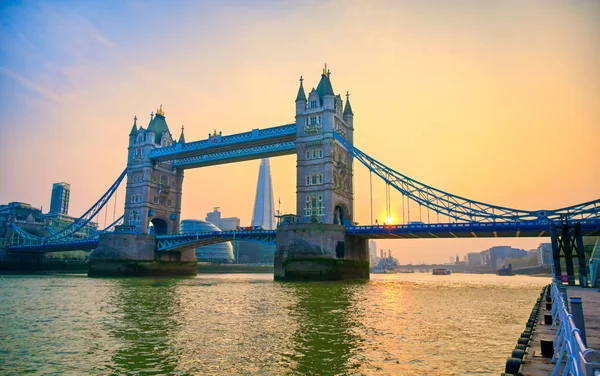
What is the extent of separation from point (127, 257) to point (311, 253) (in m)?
39.5

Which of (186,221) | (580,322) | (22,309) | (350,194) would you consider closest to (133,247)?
(350,194)

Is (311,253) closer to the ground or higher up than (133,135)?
closer to the ground

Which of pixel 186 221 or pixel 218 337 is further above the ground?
pixel 186 221

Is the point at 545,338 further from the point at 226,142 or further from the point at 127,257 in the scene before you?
the point at 127,257

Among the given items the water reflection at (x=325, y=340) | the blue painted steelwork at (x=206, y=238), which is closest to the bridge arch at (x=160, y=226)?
the blue painted steelwork at (x=206, y=238)

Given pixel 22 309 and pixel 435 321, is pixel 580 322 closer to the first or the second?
pixel 435 321

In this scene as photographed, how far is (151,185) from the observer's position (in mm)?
92750

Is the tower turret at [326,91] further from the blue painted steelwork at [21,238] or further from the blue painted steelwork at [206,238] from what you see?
the blue painted steelwork at [21,238]

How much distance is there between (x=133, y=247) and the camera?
81750 mm

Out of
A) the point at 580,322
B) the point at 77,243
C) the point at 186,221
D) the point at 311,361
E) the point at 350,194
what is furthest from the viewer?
the point at 186,221

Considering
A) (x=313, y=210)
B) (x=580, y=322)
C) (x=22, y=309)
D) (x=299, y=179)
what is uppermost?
(x=299, y=179)

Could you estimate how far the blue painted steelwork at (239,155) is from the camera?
78188mm

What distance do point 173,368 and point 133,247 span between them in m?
75.0

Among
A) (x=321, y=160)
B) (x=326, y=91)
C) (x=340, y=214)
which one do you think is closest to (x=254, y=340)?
(x=321, y=160)
